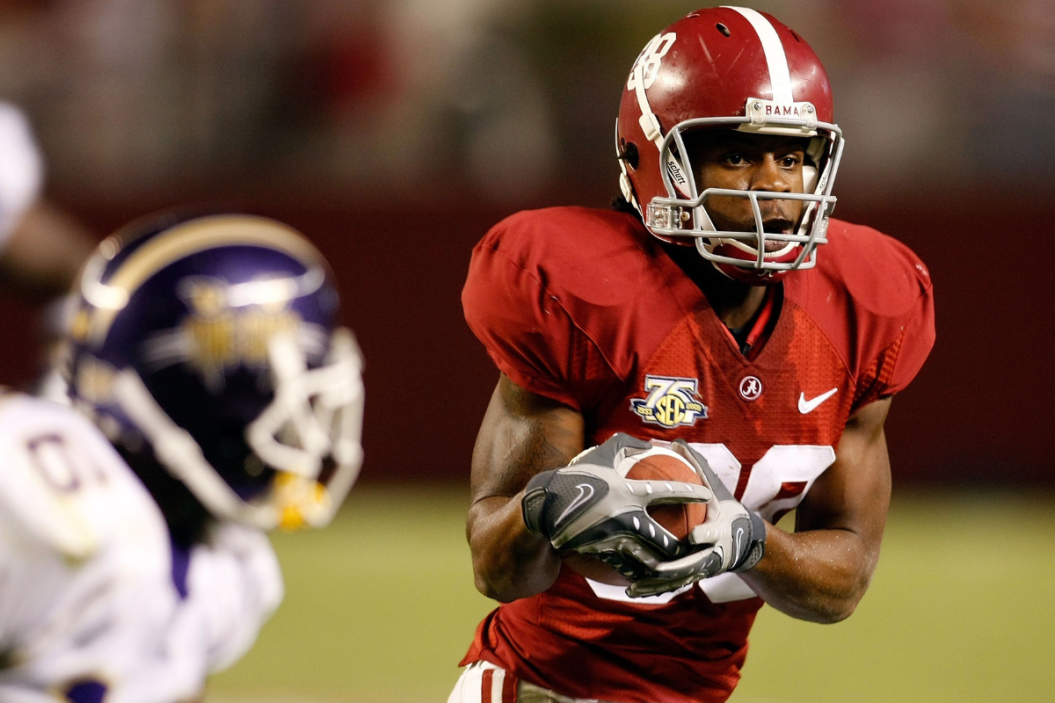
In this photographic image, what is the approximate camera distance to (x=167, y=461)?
1850 millimetres

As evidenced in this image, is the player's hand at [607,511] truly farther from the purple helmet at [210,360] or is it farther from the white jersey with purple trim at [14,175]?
the white jersey with purple trim at [14,175]

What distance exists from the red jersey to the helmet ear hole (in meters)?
0.09

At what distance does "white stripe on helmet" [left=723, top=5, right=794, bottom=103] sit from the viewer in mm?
2256

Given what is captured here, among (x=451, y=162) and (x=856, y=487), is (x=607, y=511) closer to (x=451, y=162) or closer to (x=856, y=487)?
(x=856, y=487)

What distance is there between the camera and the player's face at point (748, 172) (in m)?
2.23

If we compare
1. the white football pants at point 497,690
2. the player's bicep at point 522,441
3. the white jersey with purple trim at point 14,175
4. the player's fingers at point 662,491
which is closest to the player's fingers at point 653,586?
the player's fingers at point 662,491

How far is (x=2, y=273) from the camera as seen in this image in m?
3.50

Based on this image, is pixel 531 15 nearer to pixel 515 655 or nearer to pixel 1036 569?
pixel 1036 569

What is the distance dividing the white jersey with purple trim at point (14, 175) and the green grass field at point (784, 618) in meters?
1.54

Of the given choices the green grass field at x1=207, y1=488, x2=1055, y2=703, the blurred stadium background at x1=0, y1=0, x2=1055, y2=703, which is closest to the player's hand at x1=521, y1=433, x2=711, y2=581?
the green grass field at x1=207, y1=488, x2=1055, y2=703

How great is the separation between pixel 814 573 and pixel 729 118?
0.72m

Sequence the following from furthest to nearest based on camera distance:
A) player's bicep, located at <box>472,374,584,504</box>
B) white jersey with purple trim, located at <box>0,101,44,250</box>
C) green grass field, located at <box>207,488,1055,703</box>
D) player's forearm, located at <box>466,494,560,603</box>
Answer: green grass field, located at <box>207,488,1055,703</box>
white jersey with purple trim, located at <box>0,101,44,250</box>
player's bicep, located at <box>472,374,584,504</box>
player's forearm, located at <box>466,494,560,603</box>

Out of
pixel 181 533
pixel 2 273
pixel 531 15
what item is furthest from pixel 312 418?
pixel 531 15

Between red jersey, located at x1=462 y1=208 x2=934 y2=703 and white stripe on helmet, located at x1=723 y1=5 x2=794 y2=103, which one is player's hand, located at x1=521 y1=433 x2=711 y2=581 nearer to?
red jersey, located at x1=462 y1=208 x2=934 y2=703
